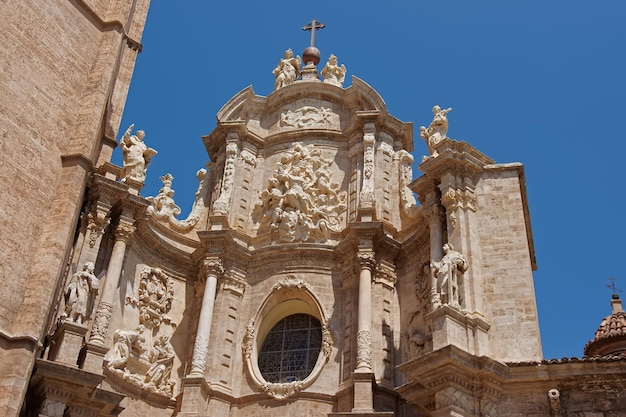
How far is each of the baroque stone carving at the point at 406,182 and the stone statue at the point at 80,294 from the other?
24.5 ft

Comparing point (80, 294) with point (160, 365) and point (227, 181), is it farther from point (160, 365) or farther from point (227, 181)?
point (227, 181)

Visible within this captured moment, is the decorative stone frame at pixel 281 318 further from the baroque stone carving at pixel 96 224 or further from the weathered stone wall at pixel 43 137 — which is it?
the weathered stone wall at pixel 43 137

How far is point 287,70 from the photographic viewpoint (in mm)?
22938

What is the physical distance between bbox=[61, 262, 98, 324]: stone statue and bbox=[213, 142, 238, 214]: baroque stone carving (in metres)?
4.27

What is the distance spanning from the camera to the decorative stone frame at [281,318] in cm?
1675

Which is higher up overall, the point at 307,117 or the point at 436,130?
the point at 307,117

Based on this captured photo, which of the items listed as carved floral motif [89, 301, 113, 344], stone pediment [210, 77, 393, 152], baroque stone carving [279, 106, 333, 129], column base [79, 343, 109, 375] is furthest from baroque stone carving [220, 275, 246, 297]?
baroque stone carving [279, 106, 333, 129]

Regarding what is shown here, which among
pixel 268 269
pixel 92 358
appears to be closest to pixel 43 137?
pixel 92 358

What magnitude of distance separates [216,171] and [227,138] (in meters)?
0.94

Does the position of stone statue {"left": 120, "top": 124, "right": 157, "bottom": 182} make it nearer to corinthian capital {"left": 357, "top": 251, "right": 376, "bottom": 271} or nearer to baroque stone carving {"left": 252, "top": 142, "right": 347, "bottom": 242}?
baroque stone carving {"left": 252, "top": 142, "right": 347, "bottom": 242}

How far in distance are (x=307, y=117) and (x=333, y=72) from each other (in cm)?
201

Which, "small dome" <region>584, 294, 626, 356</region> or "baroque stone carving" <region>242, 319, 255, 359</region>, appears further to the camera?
"small dome" <region>584, 294, 626, 356</region>

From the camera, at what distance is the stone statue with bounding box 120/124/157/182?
18.4 m

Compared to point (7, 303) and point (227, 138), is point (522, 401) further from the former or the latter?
point (227, 138)
